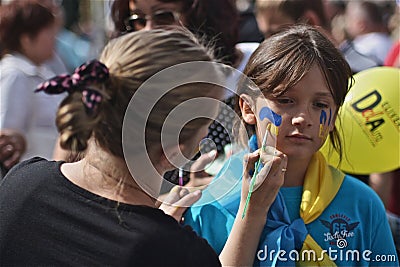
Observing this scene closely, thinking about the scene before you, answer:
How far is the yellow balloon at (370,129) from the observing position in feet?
8.20

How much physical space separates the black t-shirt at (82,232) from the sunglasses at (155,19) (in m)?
1.12

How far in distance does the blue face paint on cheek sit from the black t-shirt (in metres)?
0.52

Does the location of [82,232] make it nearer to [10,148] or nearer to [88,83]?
[88,83]

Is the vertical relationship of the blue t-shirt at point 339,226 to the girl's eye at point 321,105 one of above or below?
below

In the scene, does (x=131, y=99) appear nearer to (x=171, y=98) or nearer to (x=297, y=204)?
(x=171, y=98)

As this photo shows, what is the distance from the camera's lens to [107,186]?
58.6 inches

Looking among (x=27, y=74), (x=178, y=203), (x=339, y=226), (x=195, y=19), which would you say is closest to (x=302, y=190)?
(x=339, y=226)

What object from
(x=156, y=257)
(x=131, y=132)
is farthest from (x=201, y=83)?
(x=156, y=257)

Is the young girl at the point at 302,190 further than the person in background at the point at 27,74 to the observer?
No

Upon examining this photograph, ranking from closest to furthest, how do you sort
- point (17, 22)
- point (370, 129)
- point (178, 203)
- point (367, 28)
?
point (178, 203) → point (370, 129) → point (17, 22) → point (367, 28)

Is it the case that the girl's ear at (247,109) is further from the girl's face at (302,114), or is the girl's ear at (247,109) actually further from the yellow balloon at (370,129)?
the yellow balloon at (370,129)

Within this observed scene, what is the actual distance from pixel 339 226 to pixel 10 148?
1200 mm

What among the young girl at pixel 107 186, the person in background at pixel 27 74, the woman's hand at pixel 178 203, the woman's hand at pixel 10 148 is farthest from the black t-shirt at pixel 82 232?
the person in background at pixel 27 74

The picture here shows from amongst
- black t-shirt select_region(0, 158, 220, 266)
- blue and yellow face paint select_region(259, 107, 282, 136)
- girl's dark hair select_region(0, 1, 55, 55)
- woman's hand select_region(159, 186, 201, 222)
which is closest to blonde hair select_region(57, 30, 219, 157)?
black t-shirt select_region(0, 158, 220, 266)
